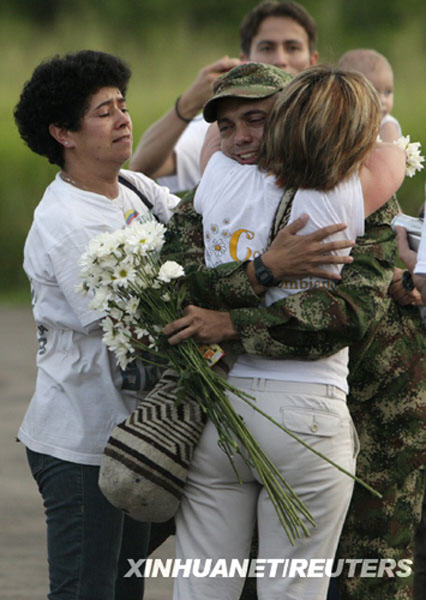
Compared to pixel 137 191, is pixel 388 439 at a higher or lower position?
lower

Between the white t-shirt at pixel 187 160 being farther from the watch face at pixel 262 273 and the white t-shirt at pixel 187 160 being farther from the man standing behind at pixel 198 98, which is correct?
the watch face at pixel 262 273

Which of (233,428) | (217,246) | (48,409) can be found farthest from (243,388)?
(48,409)

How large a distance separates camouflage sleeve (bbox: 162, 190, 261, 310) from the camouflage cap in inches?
11.4

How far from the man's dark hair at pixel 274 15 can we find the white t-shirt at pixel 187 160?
0.54 metres

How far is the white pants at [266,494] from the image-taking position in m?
3.15

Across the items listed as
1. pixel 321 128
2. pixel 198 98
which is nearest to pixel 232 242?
pixel 321 128

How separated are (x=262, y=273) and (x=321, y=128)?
1.29 feet

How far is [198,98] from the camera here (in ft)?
17.6

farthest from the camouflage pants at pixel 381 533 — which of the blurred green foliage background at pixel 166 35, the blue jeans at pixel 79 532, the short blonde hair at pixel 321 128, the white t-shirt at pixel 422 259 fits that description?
the blurred green foliage background at pixel 166 35

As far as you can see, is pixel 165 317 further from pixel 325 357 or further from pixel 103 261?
pixel 325 357

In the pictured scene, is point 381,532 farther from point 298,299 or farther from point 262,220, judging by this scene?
point 262,220

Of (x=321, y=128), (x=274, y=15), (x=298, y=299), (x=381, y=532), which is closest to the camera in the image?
(x=321, y=128)

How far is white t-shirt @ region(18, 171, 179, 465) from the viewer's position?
3562 mm

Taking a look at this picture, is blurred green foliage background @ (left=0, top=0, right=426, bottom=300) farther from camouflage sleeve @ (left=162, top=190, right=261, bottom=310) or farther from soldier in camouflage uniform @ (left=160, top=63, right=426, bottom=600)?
camouflage sleeve @ (left=162, top=190, right=261, bottom=310)
